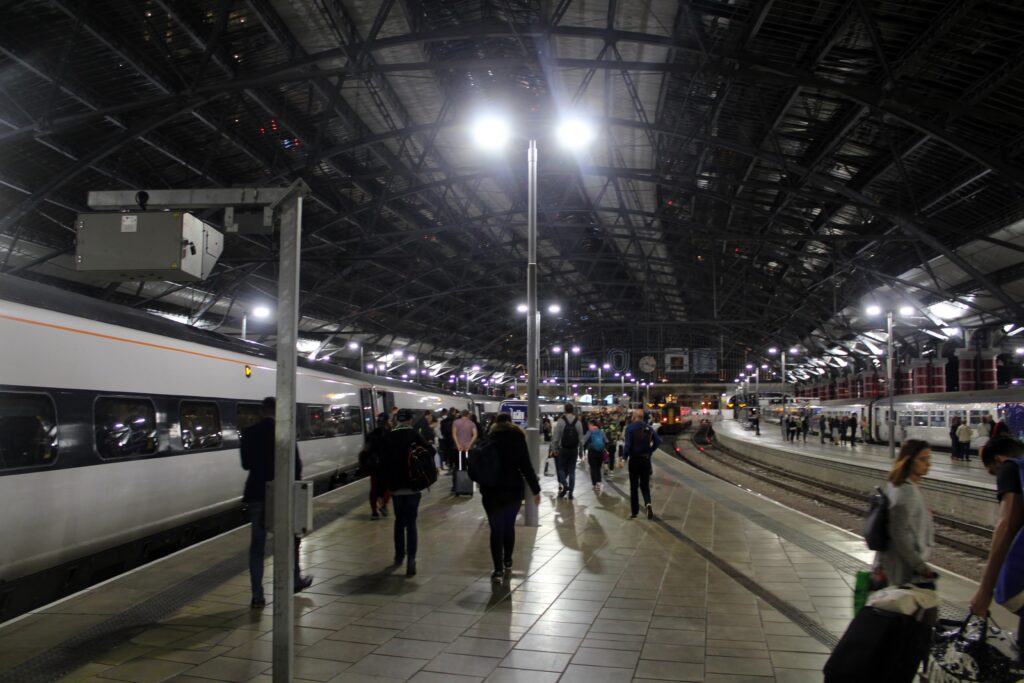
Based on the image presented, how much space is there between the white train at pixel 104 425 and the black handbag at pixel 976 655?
6972 millimetres

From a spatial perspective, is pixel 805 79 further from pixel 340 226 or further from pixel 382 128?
pixel 340 226

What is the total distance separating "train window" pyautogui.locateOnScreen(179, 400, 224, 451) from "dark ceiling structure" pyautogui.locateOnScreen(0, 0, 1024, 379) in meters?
7.93

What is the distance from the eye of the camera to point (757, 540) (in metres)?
10.3

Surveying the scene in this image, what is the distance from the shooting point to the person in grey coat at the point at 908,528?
4.12 meters

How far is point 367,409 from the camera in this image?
21.6 meters

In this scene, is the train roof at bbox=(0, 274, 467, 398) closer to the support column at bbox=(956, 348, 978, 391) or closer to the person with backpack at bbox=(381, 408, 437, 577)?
the person with backpack at bbox=(381, 408, 437, 577)

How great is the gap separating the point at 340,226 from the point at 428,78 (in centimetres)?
1237

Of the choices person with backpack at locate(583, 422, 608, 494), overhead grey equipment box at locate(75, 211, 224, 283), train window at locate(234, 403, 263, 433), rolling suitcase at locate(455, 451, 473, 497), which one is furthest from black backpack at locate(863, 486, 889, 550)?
person with backpack at locate(583, 422, 608, 494)

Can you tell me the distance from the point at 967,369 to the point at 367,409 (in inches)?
1159

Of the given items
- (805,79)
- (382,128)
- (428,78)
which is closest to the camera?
(805,79)

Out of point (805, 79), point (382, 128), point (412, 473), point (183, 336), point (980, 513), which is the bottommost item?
point (980, 513)

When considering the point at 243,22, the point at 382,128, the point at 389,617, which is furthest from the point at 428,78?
the point at 389,617

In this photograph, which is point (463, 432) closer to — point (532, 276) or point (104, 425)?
point (532, 276)

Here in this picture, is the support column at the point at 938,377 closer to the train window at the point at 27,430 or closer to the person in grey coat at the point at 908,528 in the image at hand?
the person in grey coat at the point at 908,528
